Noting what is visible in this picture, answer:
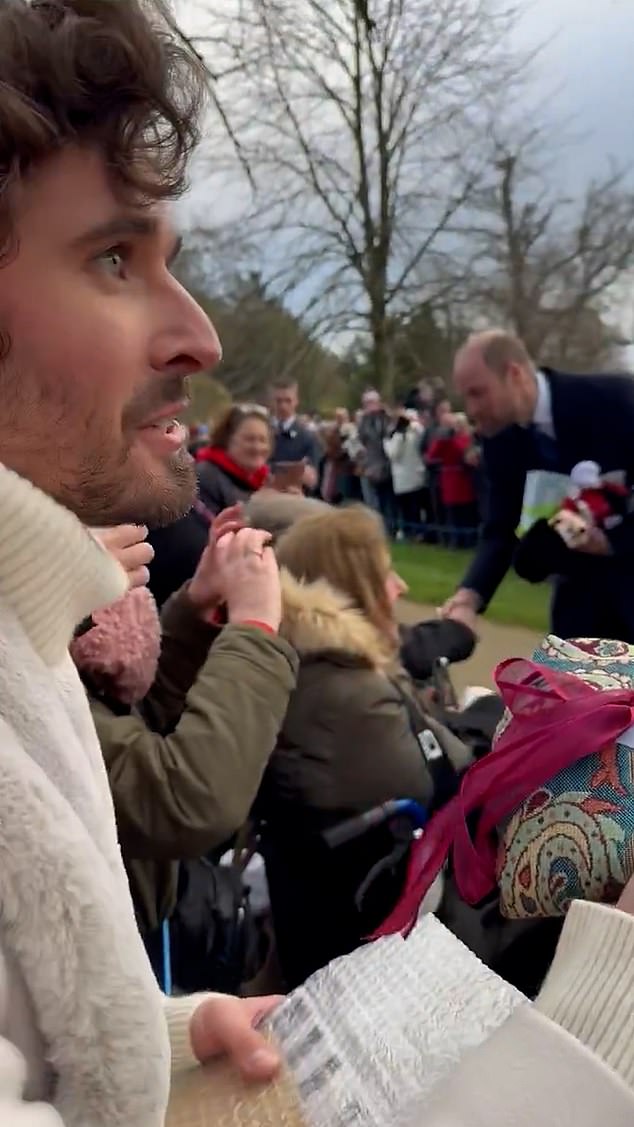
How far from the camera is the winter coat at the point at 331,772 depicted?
8.04ft

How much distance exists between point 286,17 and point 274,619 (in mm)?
8293

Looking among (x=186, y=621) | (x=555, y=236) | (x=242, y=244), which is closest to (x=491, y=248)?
(x=555, y=236)

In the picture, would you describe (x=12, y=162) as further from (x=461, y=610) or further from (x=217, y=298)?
(x=217, y=298)

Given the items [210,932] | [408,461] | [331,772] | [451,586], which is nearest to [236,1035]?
[210,932]

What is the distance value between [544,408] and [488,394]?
0.24 meters

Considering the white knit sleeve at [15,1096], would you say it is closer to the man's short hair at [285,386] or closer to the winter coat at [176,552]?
the winter coat at [176,552]

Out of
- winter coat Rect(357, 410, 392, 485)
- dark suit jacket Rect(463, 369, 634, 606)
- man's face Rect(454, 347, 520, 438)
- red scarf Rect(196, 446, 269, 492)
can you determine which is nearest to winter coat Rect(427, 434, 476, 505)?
winter coat Rect(357, 410, 392, 485)

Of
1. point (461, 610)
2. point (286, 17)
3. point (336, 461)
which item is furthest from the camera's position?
point (336, 461)

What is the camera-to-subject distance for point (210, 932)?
231 centimetres

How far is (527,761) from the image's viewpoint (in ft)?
3.70

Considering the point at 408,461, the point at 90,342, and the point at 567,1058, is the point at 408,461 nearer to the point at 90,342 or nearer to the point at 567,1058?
the point at 90,342

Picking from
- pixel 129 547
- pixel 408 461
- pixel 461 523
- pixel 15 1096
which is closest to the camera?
pixel 15 1096

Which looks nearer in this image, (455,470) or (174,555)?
(174,555)

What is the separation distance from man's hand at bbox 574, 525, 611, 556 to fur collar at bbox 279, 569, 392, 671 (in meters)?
1.13
